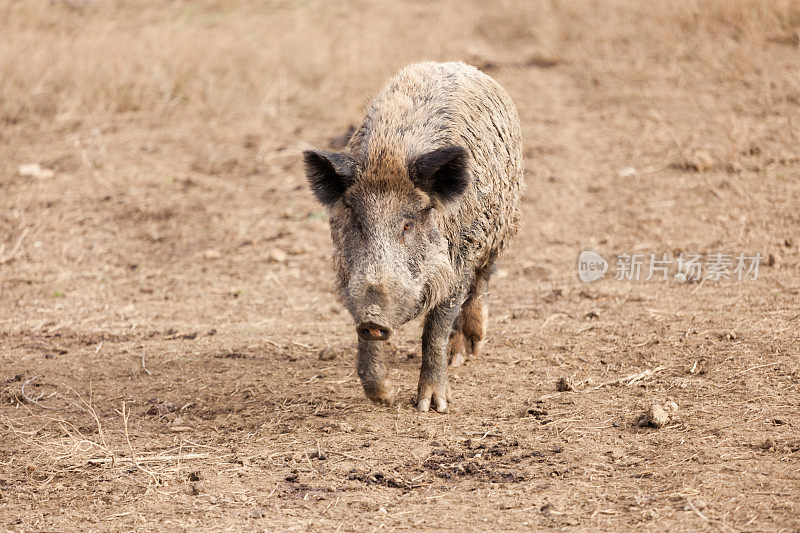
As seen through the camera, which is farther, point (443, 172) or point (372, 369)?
point (372, 369)

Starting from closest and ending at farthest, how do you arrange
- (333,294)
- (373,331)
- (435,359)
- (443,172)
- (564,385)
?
1. (373,331)
2. (443,172)
3. (435,359)
4. (564,385)
5. (333,294)

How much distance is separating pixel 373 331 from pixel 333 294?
322 cm

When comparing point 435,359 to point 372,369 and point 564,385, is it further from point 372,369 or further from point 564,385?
point 564,385

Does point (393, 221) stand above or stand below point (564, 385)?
above

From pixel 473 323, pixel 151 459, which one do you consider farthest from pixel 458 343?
pixel 151 459

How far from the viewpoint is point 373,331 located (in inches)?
183

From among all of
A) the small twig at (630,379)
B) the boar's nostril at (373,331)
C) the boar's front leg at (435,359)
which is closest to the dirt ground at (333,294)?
the small twig at (630,379)

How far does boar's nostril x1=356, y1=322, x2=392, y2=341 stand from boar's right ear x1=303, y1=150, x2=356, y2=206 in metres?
0.90

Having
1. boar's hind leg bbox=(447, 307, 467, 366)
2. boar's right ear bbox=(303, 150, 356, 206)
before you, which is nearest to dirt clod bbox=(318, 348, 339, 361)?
boar's hind leg bbox=(447, 307, 467, 366)

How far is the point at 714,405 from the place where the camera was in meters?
5.17

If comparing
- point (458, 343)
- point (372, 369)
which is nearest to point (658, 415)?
point (372, 369)


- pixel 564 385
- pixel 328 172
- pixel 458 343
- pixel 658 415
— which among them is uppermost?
pixel 328 172

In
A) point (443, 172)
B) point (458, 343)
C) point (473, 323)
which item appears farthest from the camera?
point (458, 343)

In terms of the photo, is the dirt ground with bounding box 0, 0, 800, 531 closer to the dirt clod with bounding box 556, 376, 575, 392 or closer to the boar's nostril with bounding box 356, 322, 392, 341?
the dirt clod with bounding box 556, 376, 575, 392
